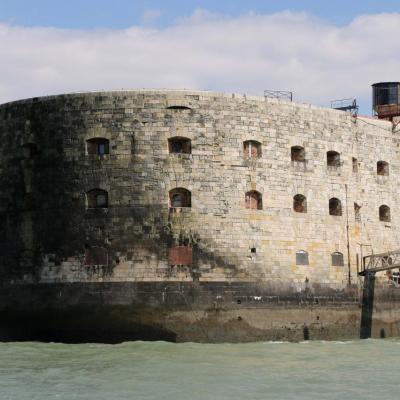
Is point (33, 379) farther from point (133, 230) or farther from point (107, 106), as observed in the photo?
point (107, 106)

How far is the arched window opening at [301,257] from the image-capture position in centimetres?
3347

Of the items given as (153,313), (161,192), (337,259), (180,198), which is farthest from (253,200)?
(153,313)

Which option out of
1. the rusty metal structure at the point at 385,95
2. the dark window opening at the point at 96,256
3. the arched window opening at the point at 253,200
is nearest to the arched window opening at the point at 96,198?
the dark window opening at the point at 96,256

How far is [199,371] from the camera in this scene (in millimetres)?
24891

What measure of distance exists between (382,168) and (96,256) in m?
12.7

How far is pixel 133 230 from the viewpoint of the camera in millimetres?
31672

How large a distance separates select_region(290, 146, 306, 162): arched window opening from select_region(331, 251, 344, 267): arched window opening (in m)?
3.60

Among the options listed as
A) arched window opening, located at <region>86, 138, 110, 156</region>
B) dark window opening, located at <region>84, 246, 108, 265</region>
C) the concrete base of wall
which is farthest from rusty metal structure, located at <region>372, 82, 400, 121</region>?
dark window opening, located at <region>84, 246, 108, 265</region>

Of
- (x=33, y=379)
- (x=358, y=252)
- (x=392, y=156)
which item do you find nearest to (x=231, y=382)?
(x=33, y=379)

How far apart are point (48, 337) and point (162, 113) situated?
8409 millimetres

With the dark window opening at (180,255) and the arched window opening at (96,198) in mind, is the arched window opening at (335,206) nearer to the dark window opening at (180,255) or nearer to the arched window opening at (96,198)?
the dark window opening at (180,255)

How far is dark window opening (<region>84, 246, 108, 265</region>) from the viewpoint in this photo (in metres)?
31.6

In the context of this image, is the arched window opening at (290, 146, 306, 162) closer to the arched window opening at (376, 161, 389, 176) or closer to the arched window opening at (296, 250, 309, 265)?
the arched window opening at (296, 250, 309, 265)

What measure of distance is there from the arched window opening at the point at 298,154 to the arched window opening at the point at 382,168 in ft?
15.5
